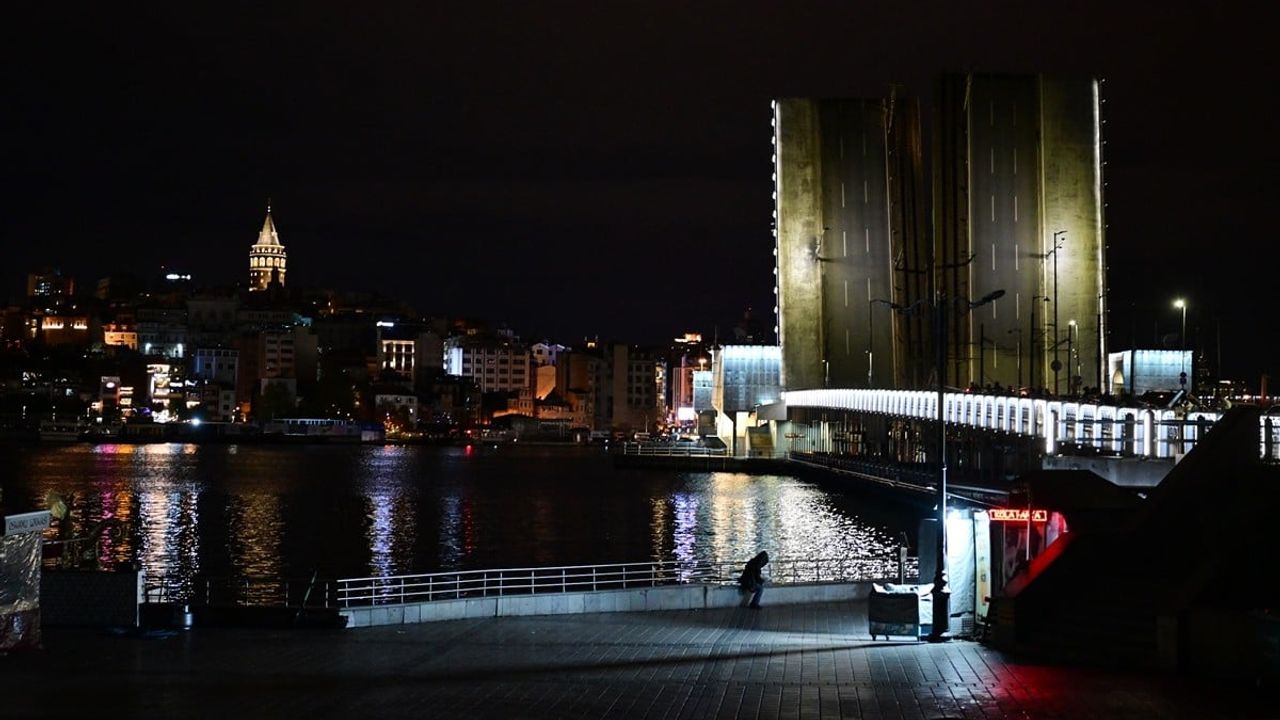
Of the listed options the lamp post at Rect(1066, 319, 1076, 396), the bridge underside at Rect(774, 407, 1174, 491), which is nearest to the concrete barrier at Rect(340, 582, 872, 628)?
the bridge underside at Rect(774, 407, 1174, 491)

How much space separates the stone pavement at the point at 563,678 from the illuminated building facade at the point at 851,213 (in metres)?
45.6

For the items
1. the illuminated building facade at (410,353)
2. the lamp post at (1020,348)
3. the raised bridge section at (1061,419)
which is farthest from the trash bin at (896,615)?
the illuminated building facade at (410,353)

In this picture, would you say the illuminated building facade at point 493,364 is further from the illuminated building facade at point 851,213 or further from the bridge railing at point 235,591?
the bridge railing at point 235,591

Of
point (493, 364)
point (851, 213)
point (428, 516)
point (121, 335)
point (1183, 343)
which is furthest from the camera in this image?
point (121, 335)

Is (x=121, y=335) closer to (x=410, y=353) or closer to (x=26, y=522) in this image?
(x=410, y=353)

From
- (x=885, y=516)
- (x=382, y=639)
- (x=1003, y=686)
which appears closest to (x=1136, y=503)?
(x=1003, y=686)

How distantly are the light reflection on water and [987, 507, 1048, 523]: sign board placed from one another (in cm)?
1670

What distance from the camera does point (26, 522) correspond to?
46.6 ft

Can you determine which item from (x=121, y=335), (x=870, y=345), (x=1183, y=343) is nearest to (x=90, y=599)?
(x=1183, y=343)

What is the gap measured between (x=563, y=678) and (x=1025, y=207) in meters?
44.4

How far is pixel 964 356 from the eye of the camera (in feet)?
198

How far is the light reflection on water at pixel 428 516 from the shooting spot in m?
41.8

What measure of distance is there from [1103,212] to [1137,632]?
144 ft

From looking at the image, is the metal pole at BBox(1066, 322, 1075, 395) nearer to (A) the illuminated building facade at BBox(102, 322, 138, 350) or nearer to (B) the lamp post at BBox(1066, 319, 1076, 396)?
(B) the lamp post at BBox(1066, 319, 1076, 396)
